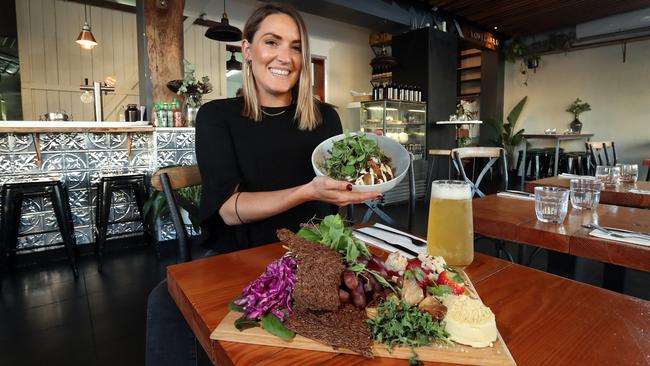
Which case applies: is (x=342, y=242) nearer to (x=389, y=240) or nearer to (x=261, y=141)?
(x=389, y=240)

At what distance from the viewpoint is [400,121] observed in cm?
604

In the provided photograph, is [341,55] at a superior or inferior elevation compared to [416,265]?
superior

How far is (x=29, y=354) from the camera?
182 centimetres

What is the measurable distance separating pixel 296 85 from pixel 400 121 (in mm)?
4839

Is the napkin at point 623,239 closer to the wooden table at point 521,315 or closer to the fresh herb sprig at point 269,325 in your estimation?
the wooden table at point 521,315

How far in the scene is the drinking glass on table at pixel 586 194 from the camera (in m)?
1.42

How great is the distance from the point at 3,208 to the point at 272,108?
2768 mm

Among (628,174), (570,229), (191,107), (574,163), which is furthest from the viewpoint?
(574,163)

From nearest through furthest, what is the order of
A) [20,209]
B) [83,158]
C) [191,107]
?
[20,209], [83,158], [191,107]

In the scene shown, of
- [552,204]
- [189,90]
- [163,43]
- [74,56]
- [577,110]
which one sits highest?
[74,56]

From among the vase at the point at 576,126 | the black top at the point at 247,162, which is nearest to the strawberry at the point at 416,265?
the black top at the point at 247,162

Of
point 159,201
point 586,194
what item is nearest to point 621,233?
point 586,194

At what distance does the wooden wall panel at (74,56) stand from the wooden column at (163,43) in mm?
2804

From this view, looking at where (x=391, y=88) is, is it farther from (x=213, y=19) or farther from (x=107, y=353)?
(x=107, y=353)
